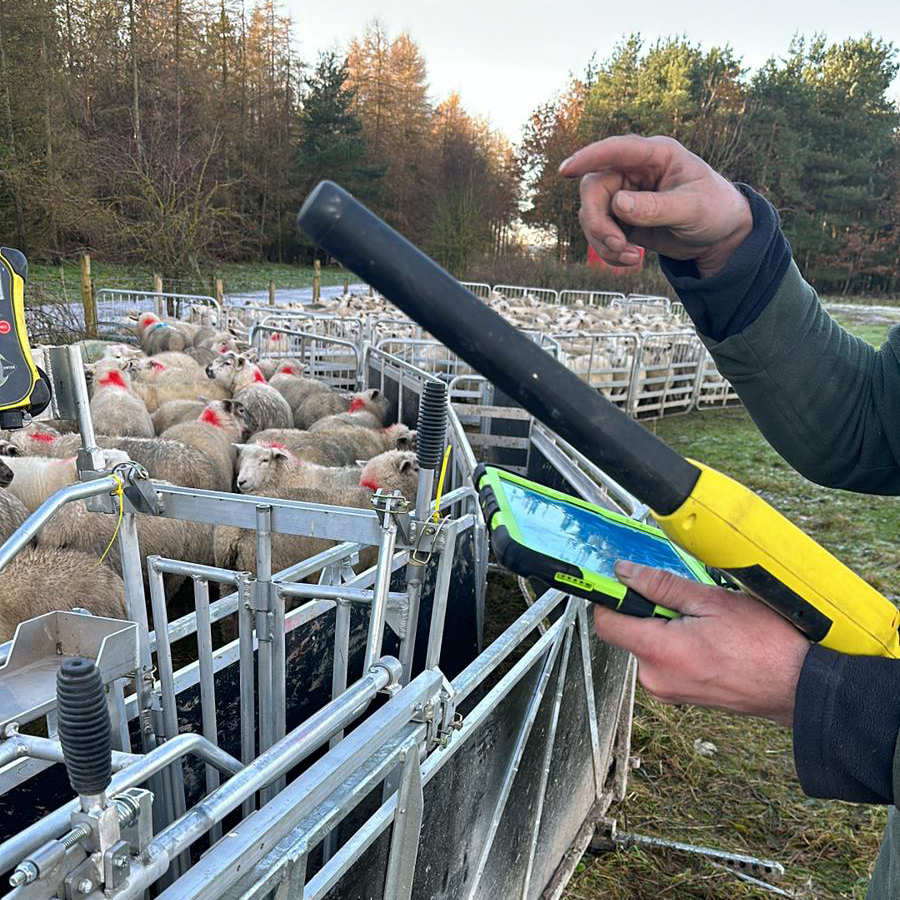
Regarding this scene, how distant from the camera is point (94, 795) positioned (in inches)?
35.6

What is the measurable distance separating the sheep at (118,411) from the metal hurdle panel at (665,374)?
27.5 feet

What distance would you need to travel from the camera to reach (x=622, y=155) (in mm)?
1354

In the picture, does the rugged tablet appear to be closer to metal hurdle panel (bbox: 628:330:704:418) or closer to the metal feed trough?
the metal feed trough

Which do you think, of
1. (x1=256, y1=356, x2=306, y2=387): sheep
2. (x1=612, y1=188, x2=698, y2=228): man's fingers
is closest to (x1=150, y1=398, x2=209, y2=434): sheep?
(x1=256, y1=356, x2=306, y2=387): sheep

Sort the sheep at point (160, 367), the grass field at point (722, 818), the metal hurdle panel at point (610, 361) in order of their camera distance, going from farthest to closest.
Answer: the metal hurdle panel at point (610, 361), the sheep at point (160, 367), the grass field at point (722, 818)

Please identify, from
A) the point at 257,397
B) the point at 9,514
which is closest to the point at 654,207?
the point at 9,514

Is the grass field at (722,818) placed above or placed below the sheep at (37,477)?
below

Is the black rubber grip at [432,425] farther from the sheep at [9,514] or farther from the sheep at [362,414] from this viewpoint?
the sheep at [362,414]

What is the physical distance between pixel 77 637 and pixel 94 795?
31.3 inches

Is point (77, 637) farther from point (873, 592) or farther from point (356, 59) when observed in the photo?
point (356, 59)

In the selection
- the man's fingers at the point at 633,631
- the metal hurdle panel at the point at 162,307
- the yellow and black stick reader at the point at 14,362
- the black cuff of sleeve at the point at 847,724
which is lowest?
the metal hurdle panel at the point at 162,307

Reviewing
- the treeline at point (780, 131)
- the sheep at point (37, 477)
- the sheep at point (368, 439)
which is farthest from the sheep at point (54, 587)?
the treeline at point (780, 131)

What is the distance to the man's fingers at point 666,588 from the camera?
40.0 inches

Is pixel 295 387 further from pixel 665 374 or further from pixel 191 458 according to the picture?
pixel 665 374
